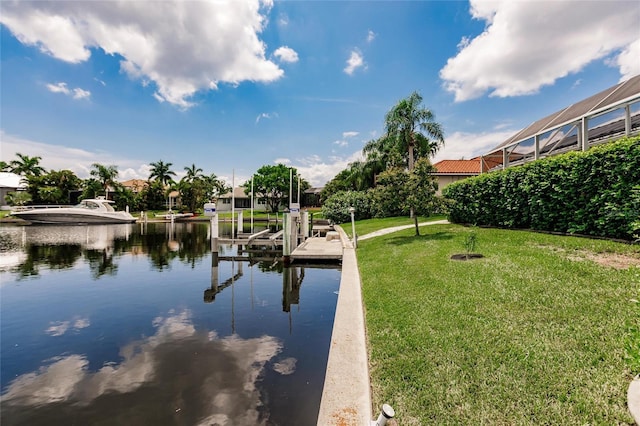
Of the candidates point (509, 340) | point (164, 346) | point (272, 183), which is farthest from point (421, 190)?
point (272, 183)

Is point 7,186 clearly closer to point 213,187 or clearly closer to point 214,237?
point 213,187

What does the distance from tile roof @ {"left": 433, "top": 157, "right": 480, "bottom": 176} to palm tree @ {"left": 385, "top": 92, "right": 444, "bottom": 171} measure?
4915 mm

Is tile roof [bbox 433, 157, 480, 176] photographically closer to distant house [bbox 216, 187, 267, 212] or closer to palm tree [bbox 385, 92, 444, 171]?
palm tree [bbox 385, 92, 444, 171]

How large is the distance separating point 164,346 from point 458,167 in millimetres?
31003

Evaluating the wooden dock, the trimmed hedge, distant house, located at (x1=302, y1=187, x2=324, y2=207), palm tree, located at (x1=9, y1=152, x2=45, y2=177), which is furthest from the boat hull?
the trimmed hedge

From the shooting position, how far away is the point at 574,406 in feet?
9.09

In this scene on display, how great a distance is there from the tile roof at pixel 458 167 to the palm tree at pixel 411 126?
491 cm

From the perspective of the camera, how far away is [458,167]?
30547 mm

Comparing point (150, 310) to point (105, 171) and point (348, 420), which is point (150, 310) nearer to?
point (348, 420)

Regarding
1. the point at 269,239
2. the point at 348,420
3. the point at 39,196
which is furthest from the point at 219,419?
the point at 39,196

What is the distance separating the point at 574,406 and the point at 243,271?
11330 millimetres

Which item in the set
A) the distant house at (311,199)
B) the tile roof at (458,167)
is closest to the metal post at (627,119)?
the tile roof at (458,167)

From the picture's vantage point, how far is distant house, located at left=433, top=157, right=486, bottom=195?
29.6m

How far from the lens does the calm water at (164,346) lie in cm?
406
